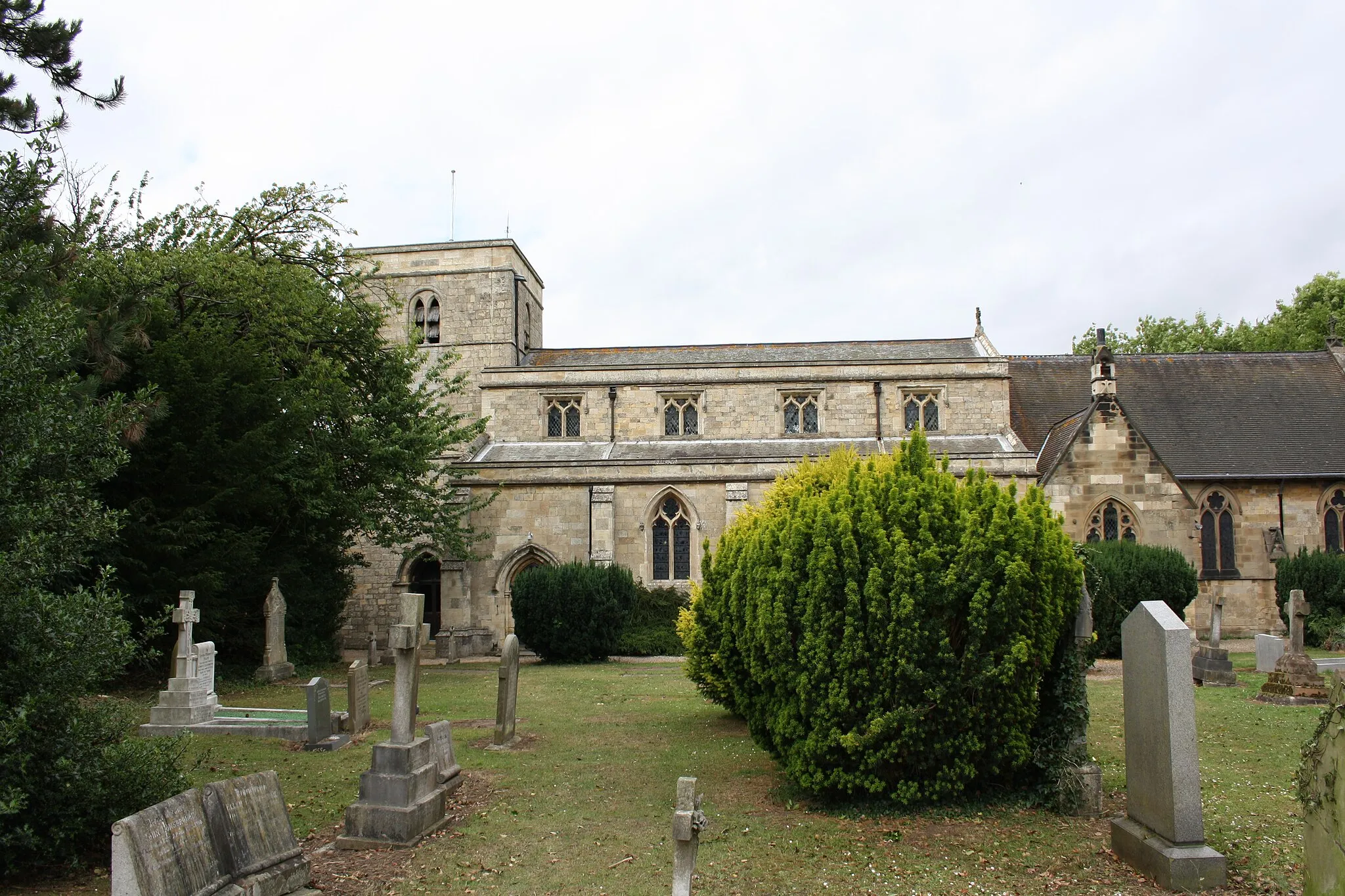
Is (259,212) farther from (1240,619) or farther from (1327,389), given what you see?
(1327,389)

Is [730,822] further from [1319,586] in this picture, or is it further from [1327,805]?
[1319,586]

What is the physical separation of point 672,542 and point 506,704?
13409mm

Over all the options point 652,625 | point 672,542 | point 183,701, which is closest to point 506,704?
point 183,701

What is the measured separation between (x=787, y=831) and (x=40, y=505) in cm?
632

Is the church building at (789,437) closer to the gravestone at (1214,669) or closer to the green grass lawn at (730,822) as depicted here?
the gravestone at (1214,669)

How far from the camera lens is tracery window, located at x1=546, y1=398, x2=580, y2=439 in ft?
91.5

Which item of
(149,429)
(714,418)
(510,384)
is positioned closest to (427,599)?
(510,384)

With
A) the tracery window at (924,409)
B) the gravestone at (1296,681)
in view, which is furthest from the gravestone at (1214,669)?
the tracery window at (924,409)

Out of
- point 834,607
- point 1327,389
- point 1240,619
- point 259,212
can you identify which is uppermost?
point 259,212

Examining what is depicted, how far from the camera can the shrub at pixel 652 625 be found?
21953 millimetres

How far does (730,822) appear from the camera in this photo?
774cm

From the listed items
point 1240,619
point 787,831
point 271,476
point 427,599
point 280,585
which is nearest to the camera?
point 787,831

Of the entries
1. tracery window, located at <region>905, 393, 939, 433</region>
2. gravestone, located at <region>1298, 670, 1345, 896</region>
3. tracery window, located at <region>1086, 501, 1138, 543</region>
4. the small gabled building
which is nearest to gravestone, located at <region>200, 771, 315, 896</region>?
gravestone, located at <region>1298, 670, 1345, 896</region>

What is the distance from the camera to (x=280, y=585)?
18922 mm
